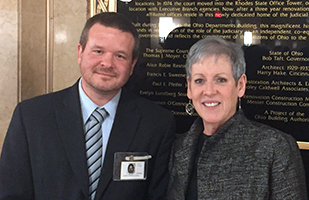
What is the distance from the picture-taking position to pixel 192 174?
2.26 meters

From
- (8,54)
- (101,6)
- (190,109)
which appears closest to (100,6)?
(101,6)

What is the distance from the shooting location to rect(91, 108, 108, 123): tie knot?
2.41m

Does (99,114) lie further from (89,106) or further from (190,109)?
(190,109)

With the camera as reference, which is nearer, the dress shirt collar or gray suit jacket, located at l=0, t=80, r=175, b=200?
gray suit jacket, located at l=0, t=80, r=175, b=200

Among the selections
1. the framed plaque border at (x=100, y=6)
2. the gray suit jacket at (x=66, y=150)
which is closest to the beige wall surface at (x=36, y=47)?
the framed plaque border at (x=100, y=6)

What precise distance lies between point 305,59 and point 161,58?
1.06 m

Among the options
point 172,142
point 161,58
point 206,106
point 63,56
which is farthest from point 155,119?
point 63,56

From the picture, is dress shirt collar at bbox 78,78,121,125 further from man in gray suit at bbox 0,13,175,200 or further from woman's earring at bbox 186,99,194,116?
woman's earring at bbox 186,99,194,116

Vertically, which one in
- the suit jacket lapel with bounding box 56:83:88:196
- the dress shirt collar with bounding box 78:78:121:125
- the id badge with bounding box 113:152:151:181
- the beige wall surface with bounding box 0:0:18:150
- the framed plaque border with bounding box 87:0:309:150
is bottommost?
the id badge with bounding box 113:152:151:181

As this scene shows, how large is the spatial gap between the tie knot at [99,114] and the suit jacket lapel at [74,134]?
9cm

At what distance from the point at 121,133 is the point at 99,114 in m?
0.18

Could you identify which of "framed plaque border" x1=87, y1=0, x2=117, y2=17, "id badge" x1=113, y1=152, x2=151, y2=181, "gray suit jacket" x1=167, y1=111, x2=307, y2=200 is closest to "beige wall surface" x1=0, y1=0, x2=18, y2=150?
"framed plaque border" x1=87, y1=0, x2=117, y2=17

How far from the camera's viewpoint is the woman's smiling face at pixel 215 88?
7.09ft

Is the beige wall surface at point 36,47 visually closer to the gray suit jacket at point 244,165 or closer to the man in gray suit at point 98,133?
the man in gray suit at point 98,133
